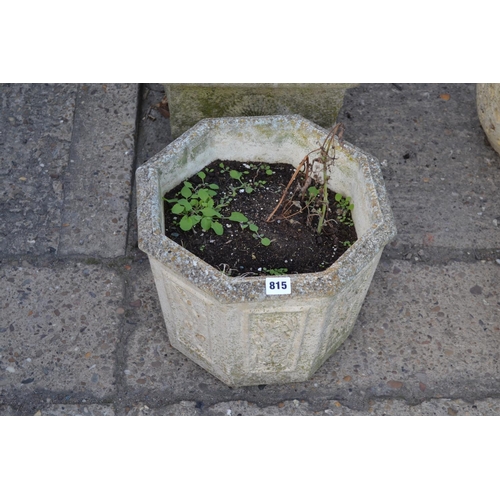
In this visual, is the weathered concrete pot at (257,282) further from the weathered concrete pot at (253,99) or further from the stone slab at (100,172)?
the stone slab at (100,172)

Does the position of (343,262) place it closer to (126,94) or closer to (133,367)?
(133,367)

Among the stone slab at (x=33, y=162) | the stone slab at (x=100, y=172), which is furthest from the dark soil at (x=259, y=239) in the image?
the stone slab at (x=33, y=162)

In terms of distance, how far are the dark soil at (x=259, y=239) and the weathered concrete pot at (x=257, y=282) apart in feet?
0.31

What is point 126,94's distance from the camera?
352 cm

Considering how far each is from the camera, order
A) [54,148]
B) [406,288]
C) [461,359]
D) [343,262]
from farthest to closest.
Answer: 1. [54,148]
2. [406,288]
3. [461,359]
4. [343,262]

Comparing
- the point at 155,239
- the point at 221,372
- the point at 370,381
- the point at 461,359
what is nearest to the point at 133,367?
the point at 221,372

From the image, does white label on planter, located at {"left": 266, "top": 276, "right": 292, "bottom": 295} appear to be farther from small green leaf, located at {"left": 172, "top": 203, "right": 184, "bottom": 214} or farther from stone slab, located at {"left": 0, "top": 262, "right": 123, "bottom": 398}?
stone slab, located at {"left": 0, "top": 262, "right": 123, "bottom": 398}

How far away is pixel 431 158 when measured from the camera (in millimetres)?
3340

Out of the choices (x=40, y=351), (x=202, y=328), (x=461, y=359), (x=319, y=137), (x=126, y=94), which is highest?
(x=319, y=137)

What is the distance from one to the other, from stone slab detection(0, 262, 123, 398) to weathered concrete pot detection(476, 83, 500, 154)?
2051 mm

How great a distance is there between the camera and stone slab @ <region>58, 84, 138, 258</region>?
3016 millimetres

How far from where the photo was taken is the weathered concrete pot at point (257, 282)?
204 centimetres

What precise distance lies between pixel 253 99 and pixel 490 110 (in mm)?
1231

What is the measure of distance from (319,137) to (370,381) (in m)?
1.05
